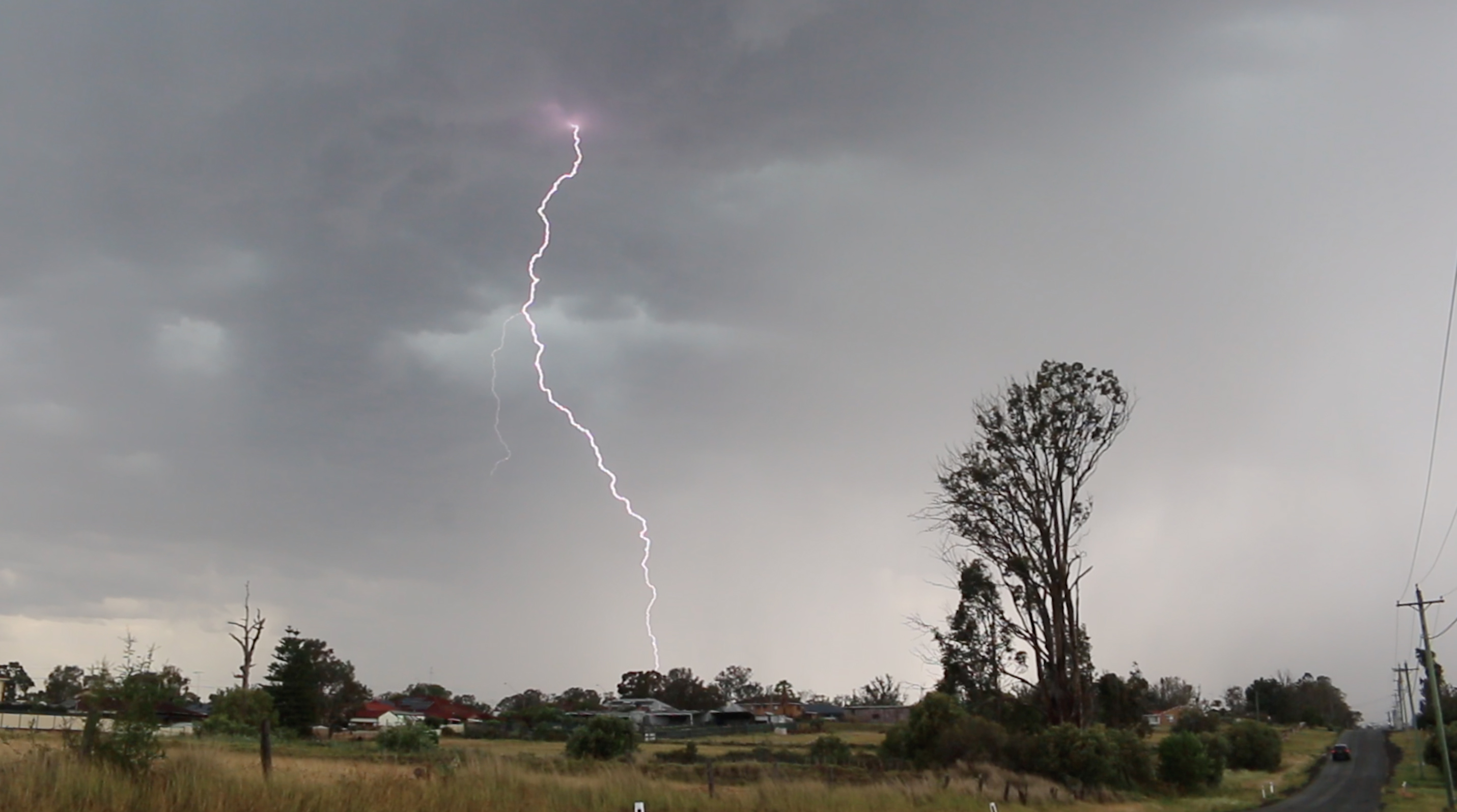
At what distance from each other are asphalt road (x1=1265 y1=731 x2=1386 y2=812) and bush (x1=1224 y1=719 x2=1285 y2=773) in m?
3.00

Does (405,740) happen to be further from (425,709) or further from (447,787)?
(425,709)

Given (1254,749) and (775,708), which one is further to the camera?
(775,708)

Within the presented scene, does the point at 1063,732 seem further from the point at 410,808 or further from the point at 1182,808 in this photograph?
the point at 410,808

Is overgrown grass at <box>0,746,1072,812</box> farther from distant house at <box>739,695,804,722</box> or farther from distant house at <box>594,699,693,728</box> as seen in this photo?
distant house at <box>739,695,804,722</box>

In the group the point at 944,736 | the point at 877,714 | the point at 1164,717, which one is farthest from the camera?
the point at 1164,717

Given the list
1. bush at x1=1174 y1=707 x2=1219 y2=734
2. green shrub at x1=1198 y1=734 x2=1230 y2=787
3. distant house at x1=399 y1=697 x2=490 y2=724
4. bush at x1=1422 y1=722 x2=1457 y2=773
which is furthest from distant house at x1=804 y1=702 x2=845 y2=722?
green shrub at x1=1198 y1=734 x2=1230 y2=787

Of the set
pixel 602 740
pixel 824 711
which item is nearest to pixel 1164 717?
pixel 824 711

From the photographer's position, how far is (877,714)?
406 ft

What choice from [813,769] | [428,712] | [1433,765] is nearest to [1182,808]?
[813,769]

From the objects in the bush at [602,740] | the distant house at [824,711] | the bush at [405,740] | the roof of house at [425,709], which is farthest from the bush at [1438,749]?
the roof of house at [425,709]

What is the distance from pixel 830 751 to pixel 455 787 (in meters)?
31.5

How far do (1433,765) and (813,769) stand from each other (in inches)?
2246

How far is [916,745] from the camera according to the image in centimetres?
3950

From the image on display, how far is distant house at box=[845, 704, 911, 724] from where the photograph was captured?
11544cm
